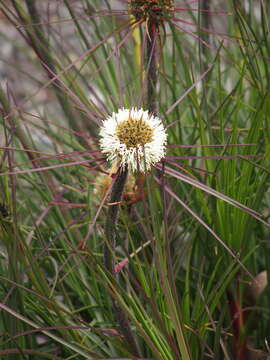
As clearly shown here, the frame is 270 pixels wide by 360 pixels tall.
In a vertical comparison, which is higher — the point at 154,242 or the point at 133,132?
the point at 133,132

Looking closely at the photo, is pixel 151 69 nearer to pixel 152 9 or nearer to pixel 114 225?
pixel 152 9

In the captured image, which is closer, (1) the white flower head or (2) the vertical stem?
(1) the white flower head

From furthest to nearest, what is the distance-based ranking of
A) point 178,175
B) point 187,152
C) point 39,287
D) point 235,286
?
point 187,152 → point 235,286 → point 39,287 → point 178,175

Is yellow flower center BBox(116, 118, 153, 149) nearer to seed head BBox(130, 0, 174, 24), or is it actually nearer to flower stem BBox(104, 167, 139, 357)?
flower stem BBox(104, 167, 139, 357)

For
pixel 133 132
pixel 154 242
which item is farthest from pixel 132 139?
pixel 154 242

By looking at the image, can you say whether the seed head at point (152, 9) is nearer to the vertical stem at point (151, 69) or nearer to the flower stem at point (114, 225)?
the vertical stem at point (151, 69)

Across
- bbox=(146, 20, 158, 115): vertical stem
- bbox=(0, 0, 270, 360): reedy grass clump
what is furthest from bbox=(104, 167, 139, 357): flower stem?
bbox=(146, 20, 158, 115): vertical stem

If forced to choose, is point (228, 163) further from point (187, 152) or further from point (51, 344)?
point (51, 344)

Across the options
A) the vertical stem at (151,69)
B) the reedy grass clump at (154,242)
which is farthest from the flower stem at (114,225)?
the vertical stem at (151,69)

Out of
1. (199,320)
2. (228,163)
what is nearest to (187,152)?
(228,163)
